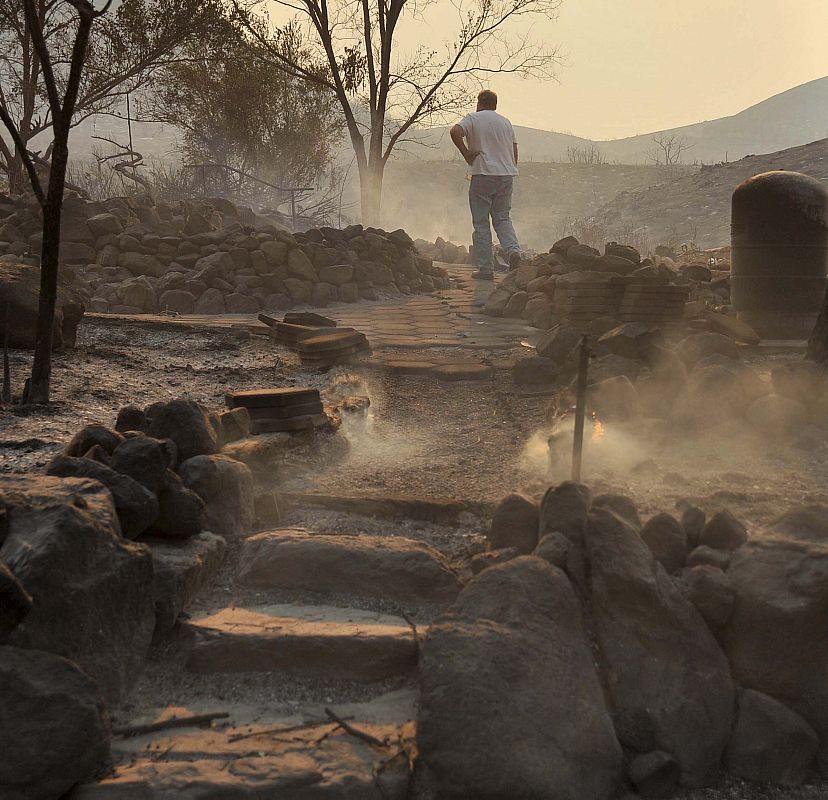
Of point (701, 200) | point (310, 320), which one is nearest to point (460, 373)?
point (310, 320)

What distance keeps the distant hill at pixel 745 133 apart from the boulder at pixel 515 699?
110 meters

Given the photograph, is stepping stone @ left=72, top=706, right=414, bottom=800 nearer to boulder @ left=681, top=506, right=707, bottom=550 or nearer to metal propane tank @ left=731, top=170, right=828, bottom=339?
boulder @ left=681, top=506, right=707, bottom=550

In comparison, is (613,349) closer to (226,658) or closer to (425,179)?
(226,658)

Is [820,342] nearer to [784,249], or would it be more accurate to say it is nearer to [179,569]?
[784,249]

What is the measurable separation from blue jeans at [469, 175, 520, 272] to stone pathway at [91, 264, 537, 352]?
71 centimetres

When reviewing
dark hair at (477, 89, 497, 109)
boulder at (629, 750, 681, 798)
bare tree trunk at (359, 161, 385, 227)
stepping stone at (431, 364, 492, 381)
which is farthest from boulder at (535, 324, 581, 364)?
bare tree trunk at (359, 161, 385, 227)

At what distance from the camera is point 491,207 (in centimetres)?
1079

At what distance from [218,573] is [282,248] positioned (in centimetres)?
766

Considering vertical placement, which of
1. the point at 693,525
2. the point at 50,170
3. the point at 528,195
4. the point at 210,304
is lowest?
the point at 693,525

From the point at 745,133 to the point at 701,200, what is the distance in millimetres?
113649

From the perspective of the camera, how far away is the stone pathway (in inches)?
267

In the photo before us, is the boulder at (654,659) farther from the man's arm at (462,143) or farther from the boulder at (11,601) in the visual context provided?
the man's arm at (462,143)

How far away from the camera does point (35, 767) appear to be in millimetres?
1866

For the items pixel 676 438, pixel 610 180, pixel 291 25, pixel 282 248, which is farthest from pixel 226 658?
pixel 610 180
